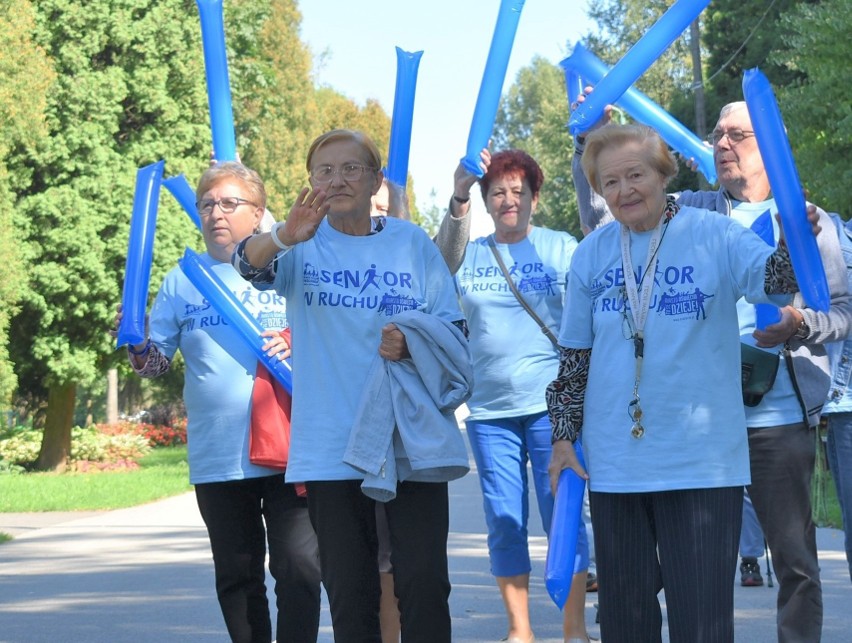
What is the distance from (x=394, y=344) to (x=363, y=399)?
0.69 ft

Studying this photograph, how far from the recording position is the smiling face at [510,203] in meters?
7.02

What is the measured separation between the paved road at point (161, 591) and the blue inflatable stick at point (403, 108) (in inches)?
97.4

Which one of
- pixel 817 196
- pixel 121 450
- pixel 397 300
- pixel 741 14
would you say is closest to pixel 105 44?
pixel 121 450

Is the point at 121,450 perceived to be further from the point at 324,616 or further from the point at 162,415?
the point at 324,616

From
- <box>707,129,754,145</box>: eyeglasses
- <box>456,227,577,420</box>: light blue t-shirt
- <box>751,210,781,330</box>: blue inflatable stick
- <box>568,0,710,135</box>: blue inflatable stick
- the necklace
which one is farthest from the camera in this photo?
<box>456,227,577,420</box>: light blue t-shirt

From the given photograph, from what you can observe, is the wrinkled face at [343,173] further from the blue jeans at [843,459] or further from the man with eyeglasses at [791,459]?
the blue jeans at [843,459]

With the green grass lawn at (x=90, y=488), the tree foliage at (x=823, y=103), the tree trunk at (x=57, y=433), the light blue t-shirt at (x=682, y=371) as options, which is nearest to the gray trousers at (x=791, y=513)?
the light blue t-shirt at (x=682, y=371)

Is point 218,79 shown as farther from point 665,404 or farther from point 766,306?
point 665,404

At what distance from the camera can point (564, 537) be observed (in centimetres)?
438

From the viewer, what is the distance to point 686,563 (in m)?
4.19

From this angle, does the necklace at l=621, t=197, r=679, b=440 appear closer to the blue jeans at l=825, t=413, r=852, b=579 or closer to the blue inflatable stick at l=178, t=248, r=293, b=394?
Answer: the blue jeans at l=825, t=413, r=852, b=579

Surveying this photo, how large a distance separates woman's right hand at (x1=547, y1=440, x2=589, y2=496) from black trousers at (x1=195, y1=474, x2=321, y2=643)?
1529 millimetres

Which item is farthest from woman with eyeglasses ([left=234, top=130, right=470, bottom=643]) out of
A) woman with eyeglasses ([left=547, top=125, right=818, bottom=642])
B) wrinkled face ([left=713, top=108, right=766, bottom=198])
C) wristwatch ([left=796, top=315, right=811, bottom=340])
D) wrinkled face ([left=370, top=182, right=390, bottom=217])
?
wrinkled face ([left=713, top=108, right=766, bottom=198])

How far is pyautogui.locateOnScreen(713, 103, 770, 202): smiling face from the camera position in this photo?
5566 mm
